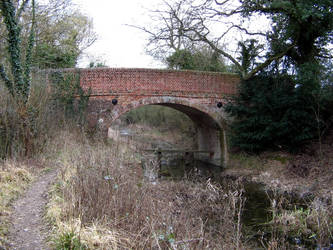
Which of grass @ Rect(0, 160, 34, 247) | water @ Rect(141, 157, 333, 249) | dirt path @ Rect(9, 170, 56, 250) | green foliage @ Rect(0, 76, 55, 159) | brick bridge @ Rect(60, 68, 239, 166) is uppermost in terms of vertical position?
brick bridge @ Rect(60, 68, 239, 166)

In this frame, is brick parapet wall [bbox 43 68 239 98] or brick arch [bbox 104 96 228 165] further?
brick arch [bbox 104 96 228 165]

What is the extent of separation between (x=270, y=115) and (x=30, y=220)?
9005 mm

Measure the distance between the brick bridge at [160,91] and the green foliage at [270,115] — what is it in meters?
0.68

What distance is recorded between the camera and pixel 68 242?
3.18m

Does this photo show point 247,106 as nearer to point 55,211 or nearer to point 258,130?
point 258,130

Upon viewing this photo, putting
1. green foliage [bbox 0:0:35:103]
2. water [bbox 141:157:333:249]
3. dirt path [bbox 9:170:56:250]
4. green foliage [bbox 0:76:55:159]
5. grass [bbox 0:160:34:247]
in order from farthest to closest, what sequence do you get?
green foliage [bbox 0:0:35:103] → green foliage [bbox 0:76:55:159] → water [bbox 141:157:333:249] → grass [bbox 0:160:34:247] → dirt path [bbox 9:170:56:250]

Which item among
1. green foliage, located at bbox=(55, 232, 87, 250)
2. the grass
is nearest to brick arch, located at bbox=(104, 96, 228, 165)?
the grass

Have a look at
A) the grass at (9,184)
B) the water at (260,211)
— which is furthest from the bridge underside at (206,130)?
the grass at (9,184)

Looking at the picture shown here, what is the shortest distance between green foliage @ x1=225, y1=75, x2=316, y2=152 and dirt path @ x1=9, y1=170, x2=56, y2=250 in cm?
784

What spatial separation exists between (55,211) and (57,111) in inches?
214

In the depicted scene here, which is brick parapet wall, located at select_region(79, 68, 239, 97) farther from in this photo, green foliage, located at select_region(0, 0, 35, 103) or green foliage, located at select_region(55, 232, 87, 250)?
green foliage, located at select_region(55, 232, 87, 250)

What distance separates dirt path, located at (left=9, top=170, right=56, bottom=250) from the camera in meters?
3.28

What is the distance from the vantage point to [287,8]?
8.92 meters

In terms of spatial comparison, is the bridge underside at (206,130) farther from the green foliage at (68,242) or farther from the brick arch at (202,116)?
the green foliage at (68,242)
